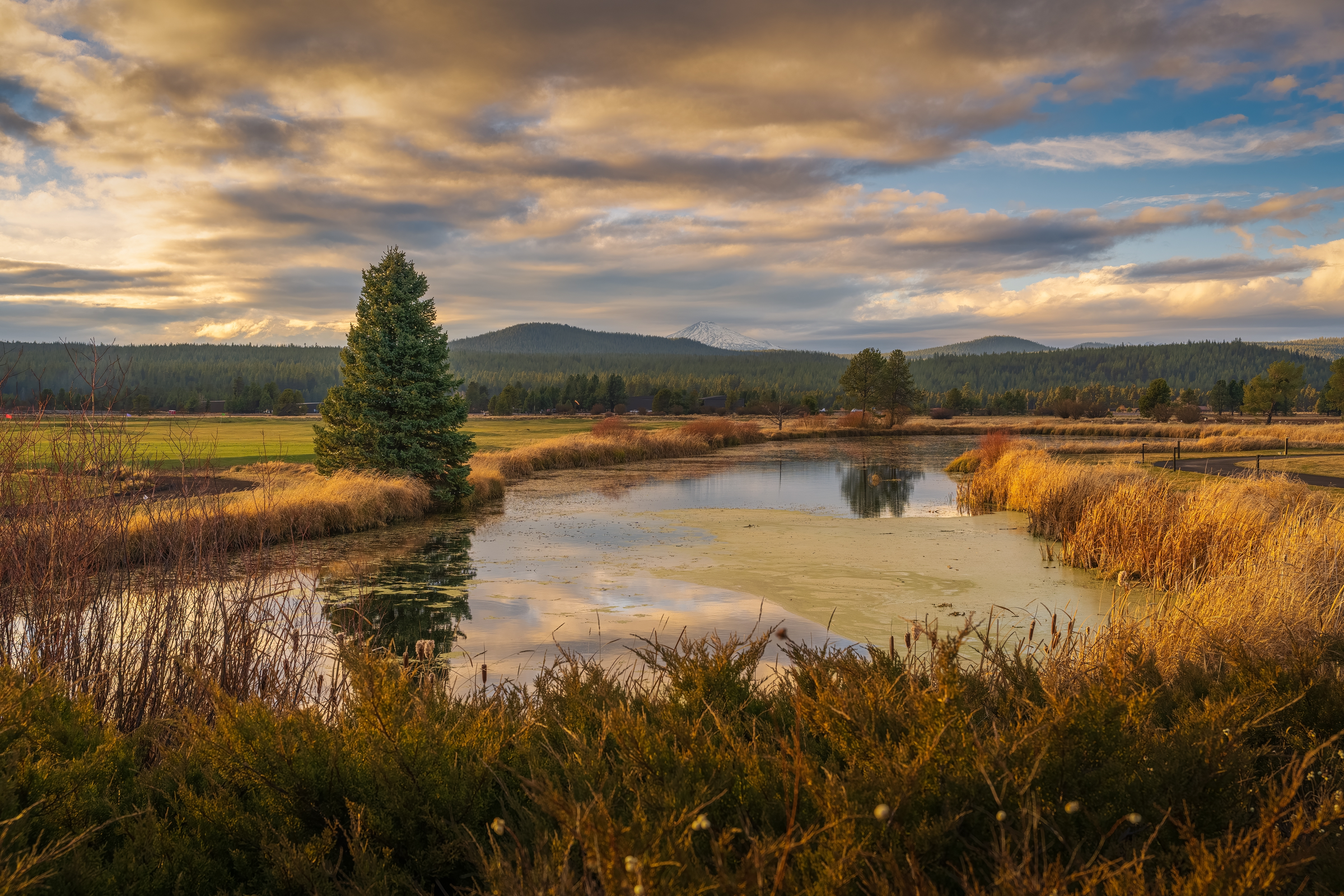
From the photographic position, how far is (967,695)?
12.3ft

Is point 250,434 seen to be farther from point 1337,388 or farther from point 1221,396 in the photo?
point 1221,396

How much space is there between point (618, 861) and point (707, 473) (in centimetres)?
3142

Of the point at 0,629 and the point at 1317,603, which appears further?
the point at 1317,603

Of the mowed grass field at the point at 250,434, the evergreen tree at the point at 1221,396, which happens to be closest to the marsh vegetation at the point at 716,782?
the mowed grass field at the point at 250,434

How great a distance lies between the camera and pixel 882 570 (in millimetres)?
13352

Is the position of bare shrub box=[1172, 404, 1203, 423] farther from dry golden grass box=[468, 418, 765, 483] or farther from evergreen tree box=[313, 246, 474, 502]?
evergreen tree box=[313, 246, 474, 502]

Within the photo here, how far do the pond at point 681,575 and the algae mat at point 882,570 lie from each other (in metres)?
0.05

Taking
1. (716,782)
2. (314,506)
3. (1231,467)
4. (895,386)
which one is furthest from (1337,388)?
(716,782)

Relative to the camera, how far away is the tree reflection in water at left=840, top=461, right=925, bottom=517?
22375 mm

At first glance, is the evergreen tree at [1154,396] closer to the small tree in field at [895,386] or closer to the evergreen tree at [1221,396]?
the small tree in field at [895,386]

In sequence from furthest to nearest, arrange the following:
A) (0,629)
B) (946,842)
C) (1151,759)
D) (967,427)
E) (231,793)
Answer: (967,427) → (0,629) → (231,793) → (1151,759) → (946,842)

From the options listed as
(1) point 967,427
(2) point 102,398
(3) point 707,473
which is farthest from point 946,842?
(1) point 967,427

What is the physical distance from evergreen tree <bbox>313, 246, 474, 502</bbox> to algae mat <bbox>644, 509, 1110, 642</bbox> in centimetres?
692

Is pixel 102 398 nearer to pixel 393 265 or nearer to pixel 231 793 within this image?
pixel 231 793
